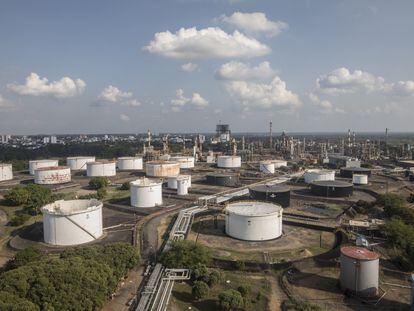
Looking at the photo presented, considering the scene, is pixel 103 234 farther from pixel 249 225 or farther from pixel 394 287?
pixel 394 287

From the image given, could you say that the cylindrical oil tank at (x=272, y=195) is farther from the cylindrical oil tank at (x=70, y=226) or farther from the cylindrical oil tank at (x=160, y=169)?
the cylindrical oil tank at (x=160, y=169)

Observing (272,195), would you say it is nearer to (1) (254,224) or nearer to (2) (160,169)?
(1) (254,224)

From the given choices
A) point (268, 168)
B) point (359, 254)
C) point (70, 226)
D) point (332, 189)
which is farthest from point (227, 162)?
point (359, 254)

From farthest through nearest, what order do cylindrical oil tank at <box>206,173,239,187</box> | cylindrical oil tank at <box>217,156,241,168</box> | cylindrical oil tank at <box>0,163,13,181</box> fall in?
1. cylindrical oil tank at <box>217,156,241,168</box>
2. cylindrical oil tank at <box>0,163,13,181</box>
3. cylindrical oil tank at <box>206,173,239,187</box>

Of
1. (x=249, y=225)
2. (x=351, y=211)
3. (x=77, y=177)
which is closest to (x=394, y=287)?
(x=249, y=225)

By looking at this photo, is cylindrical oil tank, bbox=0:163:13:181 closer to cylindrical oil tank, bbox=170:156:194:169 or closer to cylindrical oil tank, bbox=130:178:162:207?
cylindrical oil tank, bbox=170:156:194:169

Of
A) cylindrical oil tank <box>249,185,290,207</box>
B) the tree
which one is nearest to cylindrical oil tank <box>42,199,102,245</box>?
the tree
